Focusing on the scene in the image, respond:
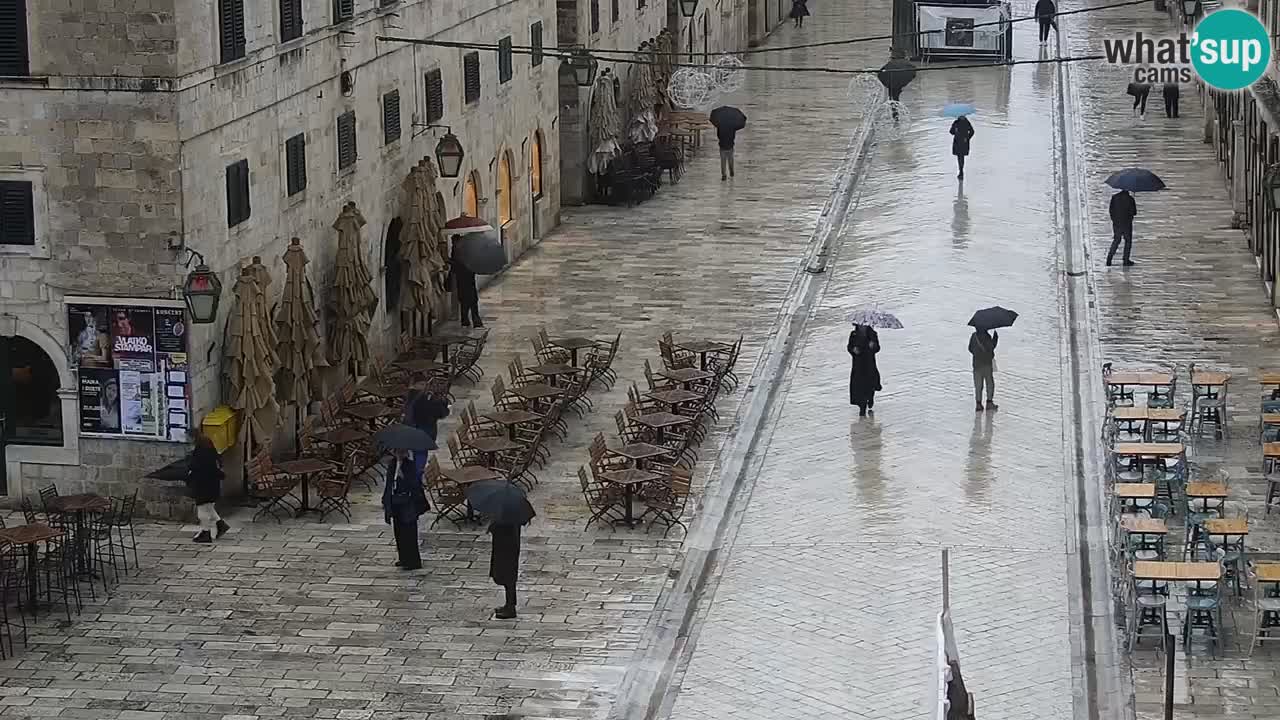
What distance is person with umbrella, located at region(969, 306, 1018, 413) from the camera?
105ft

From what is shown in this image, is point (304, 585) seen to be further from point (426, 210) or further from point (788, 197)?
point (788, 197)

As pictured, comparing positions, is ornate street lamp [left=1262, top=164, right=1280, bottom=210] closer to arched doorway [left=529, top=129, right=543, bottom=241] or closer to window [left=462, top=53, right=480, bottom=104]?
window [left=462, top=53, right=480, bottom=104]

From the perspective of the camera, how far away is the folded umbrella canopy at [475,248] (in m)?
36.0

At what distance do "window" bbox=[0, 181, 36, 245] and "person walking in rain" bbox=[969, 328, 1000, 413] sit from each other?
40.2 ft

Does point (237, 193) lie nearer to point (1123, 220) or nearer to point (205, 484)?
point (205, 484)

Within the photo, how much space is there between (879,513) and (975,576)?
7.96 ft

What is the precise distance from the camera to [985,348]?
3194cm

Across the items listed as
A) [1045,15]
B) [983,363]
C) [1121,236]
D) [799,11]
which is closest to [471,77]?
[983,363]

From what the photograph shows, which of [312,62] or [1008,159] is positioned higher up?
[312,62]

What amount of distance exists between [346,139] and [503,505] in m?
9.93

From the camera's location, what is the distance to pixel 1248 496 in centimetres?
2834

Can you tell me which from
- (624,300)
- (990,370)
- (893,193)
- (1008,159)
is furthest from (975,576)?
(1008,159)

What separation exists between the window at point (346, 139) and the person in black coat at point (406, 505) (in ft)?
24.9

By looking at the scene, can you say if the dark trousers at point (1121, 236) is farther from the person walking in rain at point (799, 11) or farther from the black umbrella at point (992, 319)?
the person walking in rain at point (799, 11)
